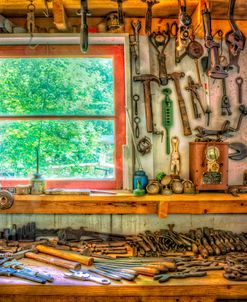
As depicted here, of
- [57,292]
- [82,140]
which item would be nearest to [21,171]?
[82,140]

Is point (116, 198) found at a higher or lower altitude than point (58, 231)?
higher

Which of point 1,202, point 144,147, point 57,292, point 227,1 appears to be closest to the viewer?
point 57,292

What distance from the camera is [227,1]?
2635 millimetres

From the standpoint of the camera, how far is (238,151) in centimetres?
293

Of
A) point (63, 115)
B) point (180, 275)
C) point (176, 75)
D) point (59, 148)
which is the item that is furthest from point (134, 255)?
point (176, 75)

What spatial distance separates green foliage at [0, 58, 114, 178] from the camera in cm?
301

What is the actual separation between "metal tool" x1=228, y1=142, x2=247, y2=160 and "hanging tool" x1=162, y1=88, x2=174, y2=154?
48cm

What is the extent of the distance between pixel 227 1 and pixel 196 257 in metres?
1.73

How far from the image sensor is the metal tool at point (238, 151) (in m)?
2.93

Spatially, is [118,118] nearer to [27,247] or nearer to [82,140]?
[82,140]

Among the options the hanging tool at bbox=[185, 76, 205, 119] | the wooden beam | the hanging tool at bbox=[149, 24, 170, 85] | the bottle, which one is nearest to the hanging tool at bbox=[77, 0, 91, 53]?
the wooden beam

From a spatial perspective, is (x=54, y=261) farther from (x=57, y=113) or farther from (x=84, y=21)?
(x=84, y=21)

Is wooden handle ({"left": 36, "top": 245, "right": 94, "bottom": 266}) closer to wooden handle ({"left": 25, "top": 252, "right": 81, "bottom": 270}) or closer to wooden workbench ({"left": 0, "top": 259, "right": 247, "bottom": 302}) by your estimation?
wooden handle ({"left": 25, "top": 252, "right": 81, "bottom": 270})

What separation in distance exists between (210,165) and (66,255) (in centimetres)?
118
